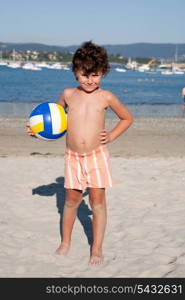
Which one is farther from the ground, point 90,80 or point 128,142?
point 90,80

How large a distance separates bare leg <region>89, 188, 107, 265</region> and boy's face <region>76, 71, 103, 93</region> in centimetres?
91

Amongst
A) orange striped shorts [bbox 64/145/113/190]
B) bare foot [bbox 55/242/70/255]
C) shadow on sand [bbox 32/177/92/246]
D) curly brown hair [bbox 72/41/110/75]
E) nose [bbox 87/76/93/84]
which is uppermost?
curly brown hair [bbox 72/41/110/75]

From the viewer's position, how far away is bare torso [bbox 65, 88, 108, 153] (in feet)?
15.0

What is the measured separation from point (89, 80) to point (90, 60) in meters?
0.18

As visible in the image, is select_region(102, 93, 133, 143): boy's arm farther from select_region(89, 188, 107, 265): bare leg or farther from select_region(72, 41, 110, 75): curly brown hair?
select_region(89, 188, 107, 265): bare leg

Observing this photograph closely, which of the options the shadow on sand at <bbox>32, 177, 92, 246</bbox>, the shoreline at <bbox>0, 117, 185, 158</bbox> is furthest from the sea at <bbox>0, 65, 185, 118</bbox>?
the shadow on sand at <bbox>32, 177, 92, 246</bbox>

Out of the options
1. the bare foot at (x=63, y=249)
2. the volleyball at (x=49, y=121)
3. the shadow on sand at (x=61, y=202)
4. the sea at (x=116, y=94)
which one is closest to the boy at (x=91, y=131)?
the volleyball at (x=49, y=121)

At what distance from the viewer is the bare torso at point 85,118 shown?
15.0 feet

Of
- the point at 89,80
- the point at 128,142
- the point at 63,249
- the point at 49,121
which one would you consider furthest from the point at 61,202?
the point at 128,142

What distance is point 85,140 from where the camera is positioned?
461 centimetres

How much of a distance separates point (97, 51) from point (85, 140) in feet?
2.56

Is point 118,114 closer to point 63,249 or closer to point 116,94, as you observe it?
point 63,249

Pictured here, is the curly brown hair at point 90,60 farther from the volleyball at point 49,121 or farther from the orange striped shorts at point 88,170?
the orange striped shorts at point 88,170

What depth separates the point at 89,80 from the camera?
177 inches
